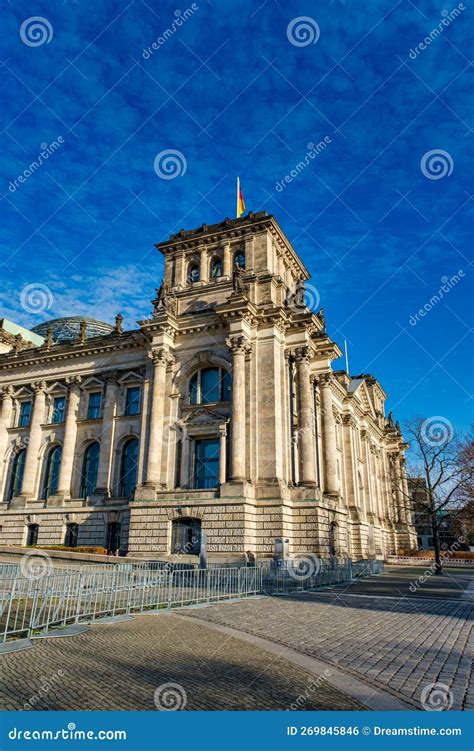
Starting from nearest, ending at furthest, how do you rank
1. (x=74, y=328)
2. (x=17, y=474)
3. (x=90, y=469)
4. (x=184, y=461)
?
(x=184, y=461) → (x=90, y=469) → (x=17, y=474) → (x=74, y=328)

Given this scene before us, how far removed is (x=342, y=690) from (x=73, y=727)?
11.8 feet

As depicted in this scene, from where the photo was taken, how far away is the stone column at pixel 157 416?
35.5m

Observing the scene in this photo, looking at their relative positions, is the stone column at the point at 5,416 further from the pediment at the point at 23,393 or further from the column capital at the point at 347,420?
the column capital at the point at 347,420

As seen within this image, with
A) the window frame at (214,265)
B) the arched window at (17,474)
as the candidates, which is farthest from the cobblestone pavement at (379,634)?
the arched window at (17,474)

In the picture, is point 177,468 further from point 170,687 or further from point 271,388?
point 170,687

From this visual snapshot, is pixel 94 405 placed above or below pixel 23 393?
below

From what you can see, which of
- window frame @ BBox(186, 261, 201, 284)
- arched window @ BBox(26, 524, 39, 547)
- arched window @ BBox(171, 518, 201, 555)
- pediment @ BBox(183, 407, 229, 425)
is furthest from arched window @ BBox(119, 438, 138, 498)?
window frame @ BBox(186, 261, 201, 284)

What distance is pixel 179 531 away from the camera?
33.5 meters

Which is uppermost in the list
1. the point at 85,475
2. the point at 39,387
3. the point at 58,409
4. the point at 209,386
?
the point at 39,387

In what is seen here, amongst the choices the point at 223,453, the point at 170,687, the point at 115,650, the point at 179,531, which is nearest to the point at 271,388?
the point at 223,453

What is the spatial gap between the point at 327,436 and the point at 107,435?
18.1 meters

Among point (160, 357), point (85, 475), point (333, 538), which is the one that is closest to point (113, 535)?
point (85, 475)

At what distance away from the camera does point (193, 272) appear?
45.7m

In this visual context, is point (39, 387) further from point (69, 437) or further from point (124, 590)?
point (124, 590)
